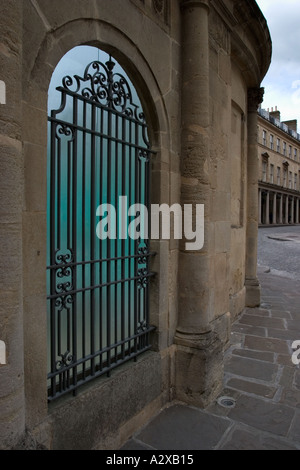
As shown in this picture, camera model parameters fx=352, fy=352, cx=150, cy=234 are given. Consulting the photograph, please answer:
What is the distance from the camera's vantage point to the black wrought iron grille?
7.60 feet

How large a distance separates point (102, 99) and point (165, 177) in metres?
0.91

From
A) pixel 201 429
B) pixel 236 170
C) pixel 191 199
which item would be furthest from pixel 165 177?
pixel 236 170

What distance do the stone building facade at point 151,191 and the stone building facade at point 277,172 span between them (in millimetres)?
35328

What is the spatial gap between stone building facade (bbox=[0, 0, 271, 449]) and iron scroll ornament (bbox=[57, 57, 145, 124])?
13cm

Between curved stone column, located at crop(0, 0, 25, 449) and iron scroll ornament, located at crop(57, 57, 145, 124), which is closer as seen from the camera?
curved stone column, located at crop(0, 0, 25, 449)

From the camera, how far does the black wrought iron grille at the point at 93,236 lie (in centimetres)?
232

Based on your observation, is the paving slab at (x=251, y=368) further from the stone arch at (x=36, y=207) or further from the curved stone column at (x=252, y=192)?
the curved stone column at (x=252, y=192)

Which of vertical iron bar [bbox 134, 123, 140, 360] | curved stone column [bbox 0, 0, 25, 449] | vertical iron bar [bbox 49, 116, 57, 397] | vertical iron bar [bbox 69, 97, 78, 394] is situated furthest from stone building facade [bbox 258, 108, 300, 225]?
curved stone column [bbox 0, 0, 25, 449]

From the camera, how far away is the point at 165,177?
3.25 metres

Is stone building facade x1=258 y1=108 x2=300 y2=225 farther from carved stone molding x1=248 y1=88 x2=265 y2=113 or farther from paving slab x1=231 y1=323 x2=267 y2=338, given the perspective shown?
paving slab x1=231 y1=323 x2=267 y2=338

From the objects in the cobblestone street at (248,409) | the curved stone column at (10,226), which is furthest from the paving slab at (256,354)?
the curved stone column at (10,226)

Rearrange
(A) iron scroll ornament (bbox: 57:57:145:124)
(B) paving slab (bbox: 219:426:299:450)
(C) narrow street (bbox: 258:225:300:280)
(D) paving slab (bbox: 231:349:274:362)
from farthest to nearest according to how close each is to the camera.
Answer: (C) narrow street (bbox: 258:225:300:280), (D) paving slab (bbox: 231:349:274:362), (B) paving slab (bbox: 219:426:299:450), (A) iron scroll ornament (bbox: 57:57:145:124)

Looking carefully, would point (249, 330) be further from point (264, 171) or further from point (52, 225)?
point (264, 171)
